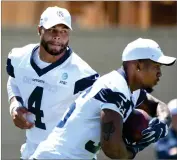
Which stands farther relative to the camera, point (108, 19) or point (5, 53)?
point (108, 19)

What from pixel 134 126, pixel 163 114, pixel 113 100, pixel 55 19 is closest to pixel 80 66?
pixel 55 19

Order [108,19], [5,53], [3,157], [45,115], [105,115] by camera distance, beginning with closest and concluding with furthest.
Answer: [105,115]
[45,115]
[3,157]
[5,53]
[108,19]

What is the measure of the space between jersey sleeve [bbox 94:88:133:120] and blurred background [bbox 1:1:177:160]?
195 inches

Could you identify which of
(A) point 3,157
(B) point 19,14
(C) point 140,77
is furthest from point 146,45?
(B) point 19,14

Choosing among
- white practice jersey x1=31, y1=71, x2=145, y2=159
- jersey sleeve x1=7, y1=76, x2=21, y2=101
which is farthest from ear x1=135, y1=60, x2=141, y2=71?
jersey sleeve x1=7, y1=76, x2=21, y2=101

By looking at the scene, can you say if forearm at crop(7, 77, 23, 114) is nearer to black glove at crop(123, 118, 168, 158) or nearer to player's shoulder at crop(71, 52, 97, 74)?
player's shoulder at crop(71, 52, 97, 74)

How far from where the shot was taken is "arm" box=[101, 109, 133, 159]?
5.30 m

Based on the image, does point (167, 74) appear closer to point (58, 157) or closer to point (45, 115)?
point (45, 115)

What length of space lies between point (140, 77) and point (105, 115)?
34cm

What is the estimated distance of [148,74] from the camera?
5453 millimetres

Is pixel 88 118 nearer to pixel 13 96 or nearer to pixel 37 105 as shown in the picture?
pixel 37 105

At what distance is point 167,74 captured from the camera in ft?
36.4

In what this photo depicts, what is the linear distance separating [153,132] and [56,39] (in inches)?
51.7

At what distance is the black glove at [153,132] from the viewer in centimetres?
566
